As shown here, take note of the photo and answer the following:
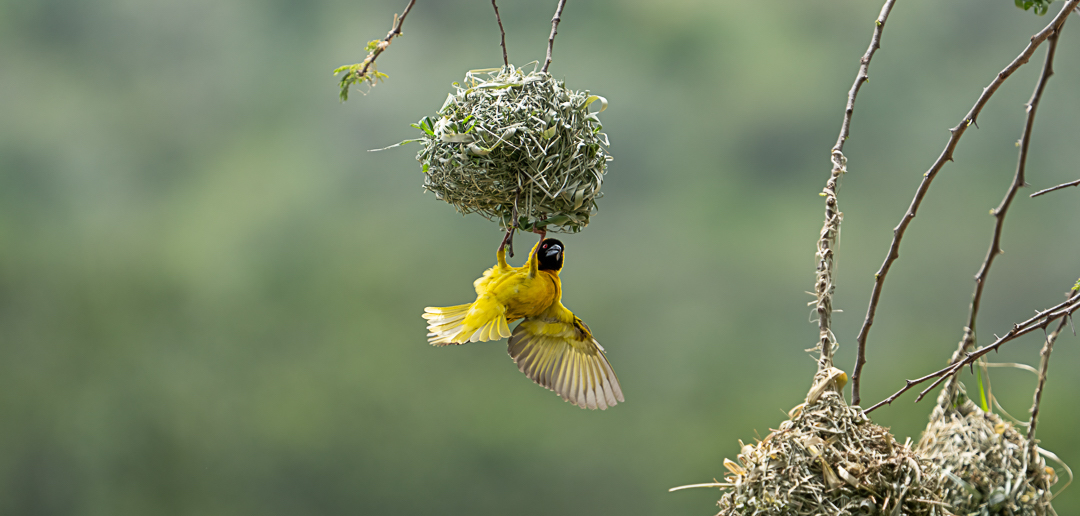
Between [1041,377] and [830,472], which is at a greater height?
[1041,377]

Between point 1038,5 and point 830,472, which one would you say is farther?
point 830,472

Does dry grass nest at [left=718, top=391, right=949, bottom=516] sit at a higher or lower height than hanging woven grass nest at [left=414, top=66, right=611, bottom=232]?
lower

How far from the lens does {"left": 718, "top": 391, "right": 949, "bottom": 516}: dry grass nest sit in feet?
4.07

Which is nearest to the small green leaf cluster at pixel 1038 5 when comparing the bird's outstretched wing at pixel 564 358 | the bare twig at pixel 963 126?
the bare twig at pixel 963 126

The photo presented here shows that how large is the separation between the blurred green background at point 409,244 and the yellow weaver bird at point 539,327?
1653 millimetres

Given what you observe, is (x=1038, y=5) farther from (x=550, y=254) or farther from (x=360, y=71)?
(x=360, y=71)

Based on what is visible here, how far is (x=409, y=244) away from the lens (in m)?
3.60

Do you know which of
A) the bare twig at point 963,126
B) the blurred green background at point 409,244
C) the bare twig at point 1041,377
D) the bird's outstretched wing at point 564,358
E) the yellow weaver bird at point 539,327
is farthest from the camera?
the blurred green background at point 409,244

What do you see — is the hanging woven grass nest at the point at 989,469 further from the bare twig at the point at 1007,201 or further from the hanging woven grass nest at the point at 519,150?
the hanging woven grass nest at the point at 519,150

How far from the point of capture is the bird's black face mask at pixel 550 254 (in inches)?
66.1

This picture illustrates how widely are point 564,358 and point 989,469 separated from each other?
1.01 metres

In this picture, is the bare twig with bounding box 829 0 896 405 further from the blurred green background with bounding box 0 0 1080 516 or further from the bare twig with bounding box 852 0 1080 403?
the blurred green background with bounding box 0 0 1080 516

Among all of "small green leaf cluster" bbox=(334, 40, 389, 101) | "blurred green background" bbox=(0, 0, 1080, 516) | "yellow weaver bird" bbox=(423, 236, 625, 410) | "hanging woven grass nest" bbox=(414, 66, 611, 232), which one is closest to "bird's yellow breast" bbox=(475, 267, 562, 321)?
"yellow weaver bird" bbox=(423, 236, 625, 410)

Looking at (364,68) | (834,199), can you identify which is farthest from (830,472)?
(364,68)
